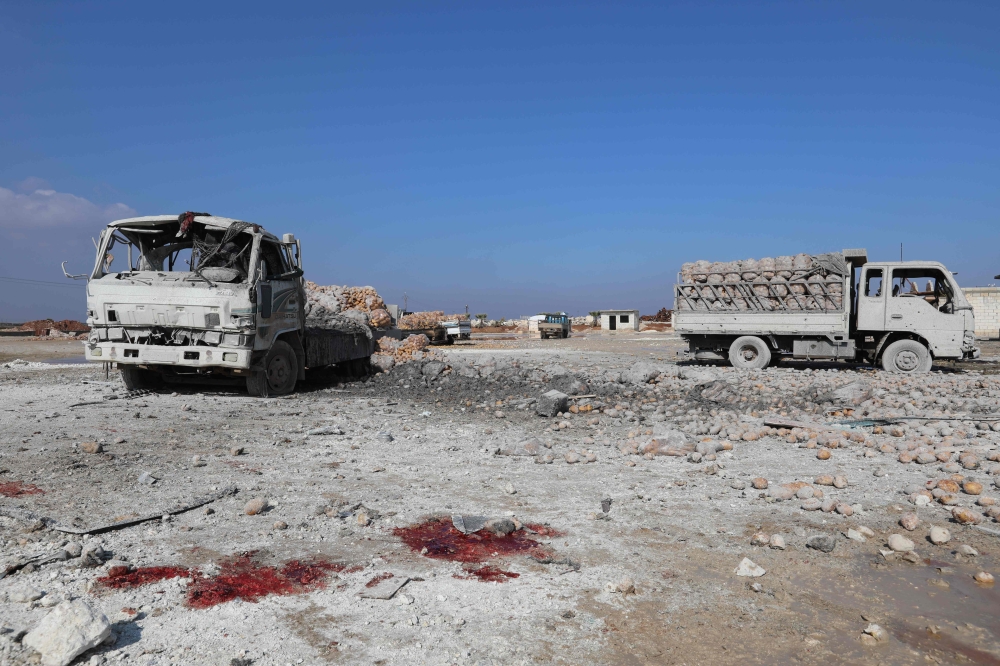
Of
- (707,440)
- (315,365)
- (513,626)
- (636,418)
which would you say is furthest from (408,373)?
(513,626)

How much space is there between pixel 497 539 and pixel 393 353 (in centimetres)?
1225

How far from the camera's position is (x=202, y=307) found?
334 inches

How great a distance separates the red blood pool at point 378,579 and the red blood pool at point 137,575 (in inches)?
36.0

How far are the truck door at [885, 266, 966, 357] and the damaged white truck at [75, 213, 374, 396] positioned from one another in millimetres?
11939

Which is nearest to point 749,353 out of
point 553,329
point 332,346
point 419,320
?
point 332,346

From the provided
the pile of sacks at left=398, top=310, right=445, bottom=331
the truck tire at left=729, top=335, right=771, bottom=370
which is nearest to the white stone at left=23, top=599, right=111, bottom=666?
the truck tire at left=729, top=335, right=771, bottom=370

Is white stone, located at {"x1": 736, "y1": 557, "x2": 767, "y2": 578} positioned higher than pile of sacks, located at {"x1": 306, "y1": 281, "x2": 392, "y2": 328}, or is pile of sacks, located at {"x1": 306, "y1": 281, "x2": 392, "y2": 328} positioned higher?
pile of sacks, located at {"x1": 306, "y1": 281, "x2": 392, "y2": 328}

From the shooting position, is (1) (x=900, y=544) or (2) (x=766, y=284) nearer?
(1) (x=900, y=544)

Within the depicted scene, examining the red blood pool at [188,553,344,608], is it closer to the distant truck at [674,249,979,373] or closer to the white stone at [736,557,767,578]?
the white stone at [736,557,767,578]

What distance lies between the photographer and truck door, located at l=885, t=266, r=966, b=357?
43.4 ft

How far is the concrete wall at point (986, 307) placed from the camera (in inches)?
1351

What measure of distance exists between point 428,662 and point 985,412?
28.0 feet

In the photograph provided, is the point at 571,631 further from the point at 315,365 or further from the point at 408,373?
the point at 408,373

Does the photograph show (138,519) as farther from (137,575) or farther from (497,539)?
(497,539)
